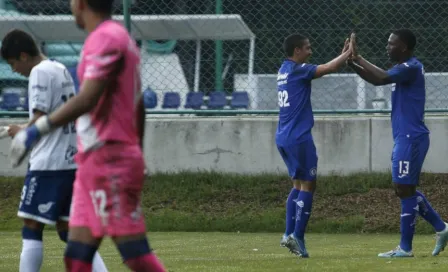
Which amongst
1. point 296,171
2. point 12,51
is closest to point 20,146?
point 12,51

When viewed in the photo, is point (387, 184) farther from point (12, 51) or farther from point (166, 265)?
point (12, 51)

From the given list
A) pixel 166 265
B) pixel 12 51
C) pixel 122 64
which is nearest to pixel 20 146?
pixel 122 64

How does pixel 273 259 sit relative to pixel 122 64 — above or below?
below

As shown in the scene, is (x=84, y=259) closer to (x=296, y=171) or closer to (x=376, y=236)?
(x=296, y=171)

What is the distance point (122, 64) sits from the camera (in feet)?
17.0

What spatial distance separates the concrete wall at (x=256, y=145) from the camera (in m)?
15.5

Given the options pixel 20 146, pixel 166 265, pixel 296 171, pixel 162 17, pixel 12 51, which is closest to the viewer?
pixel 20 146

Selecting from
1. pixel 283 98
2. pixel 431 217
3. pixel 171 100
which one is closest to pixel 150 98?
pixel 171 100

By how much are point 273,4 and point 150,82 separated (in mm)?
2032

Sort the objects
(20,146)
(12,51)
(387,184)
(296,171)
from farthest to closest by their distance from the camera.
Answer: (387,184) → (296,171) → (12,51) → (20,146)

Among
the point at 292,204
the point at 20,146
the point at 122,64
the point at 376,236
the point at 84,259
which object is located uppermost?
the point at 122,64

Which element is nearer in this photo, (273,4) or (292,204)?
(292,204)

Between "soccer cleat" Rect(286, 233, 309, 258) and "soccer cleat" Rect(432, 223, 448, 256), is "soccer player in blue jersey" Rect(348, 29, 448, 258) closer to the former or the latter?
"soccer cleat" Rect(432, 223, 448, 256)

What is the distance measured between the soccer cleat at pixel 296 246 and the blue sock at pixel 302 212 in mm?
155
